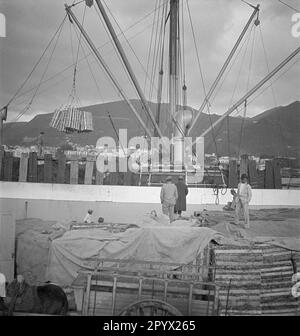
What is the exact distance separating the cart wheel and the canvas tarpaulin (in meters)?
1.80

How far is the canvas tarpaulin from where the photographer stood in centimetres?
614

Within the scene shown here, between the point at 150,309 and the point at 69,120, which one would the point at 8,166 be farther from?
the point at 150,309

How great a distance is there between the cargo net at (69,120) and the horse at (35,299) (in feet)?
30.4

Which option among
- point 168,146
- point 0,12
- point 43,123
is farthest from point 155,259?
point 43,123

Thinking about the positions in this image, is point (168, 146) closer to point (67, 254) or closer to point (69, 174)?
point (69, 174)

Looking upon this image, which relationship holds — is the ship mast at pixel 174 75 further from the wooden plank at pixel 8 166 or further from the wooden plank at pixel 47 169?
the wooden plank at pixel 8 166

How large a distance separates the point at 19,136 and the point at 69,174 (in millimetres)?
7720

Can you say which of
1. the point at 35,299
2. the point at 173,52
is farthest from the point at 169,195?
the point at 173,52

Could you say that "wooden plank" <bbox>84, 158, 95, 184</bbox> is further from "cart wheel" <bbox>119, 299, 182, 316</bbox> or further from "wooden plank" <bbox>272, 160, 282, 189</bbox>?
"cart wheel" <bbox>119, 299, 182, 316</bbox>

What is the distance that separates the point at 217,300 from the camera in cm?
454

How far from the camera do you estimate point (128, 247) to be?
6.50m

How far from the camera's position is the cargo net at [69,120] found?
1379 centimetres
